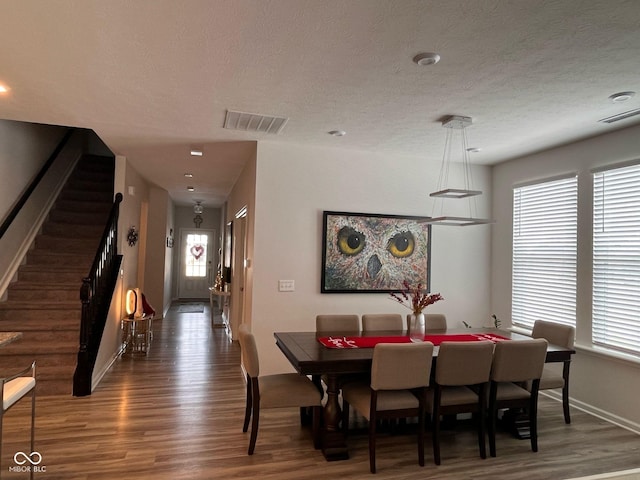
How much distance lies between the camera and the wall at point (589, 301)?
3.67m

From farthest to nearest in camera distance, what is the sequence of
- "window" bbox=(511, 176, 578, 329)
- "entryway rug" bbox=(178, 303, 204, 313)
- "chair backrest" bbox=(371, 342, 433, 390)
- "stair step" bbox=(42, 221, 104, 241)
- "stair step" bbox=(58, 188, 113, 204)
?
"entryway rug" bbox=(178, 303, 204, 313), "stair step" bbox=(58, 188, 113, 204), "stair step" bbox=(42, 221, 104, 241), "window" bbox=(511, 176, 578, 329), "chair backrest" bbox=(371, 342, 433, 390)

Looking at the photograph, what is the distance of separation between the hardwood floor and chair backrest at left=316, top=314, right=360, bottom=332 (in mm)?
862

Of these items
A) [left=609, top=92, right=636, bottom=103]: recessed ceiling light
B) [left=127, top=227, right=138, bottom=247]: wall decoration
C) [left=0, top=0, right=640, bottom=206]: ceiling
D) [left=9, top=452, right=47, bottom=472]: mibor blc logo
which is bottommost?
[left=9, top=452, right=47, bottom=472]: mibor blc logo

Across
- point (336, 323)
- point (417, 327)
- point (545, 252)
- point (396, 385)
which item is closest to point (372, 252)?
point (336, 323)

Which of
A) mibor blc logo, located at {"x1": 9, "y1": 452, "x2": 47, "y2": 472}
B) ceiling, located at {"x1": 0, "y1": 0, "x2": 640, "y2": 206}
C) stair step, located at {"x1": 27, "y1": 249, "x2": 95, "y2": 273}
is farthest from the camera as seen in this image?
stair step, located at {"x1": 27, "y1": 249, "x2": 95, "y2": 273}

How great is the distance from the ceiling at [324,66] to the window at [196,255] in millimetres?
7476

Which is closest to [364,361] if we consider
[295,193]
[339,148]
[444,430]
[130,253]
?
[444,430]

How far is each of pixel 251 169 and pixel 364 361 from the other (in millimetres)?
2955

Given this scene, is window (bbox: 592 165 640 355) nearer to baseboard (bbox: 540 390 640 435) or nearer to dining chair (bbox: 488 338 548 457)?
baseboard (bbox: 540 390 640 435)

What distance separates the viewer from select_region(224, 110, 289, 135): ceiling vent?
3635mm

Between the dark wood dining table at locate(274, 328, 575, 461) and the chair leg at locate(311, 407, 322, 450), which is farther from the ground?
the dark wood dining table at locate(274, 328, 575, 461)

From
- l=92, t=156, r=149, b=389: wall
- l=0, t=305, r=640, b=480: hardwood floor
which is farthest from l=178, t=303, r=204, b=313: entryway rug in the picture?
l=0, t=305, r=640, b=480: hardwood floor

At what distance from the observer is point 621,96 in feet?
10.0

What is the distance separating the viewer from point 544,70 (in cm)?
268
